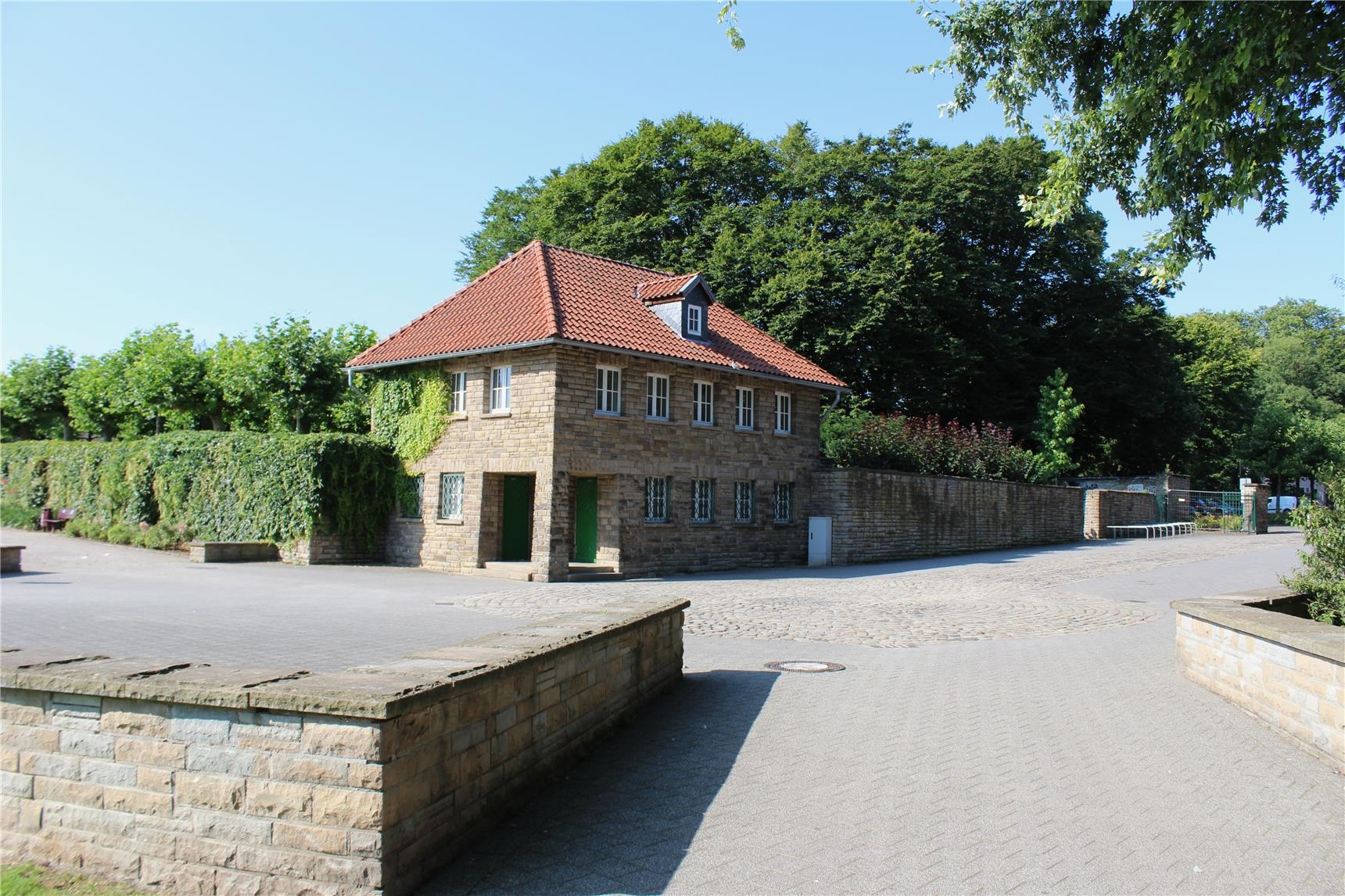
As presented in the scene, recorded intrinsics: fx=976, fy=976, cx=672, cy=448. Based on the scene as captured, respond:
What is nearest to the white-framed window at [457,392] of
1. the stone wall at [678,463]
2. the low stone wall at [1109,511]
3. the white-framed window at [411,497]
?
the white-framed window at [411,497]

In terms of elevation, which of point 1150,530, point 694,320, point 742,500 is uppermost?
point 694,320

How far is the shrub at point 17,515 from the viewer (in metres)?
32.4

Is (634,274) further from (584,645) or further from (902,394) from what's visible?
(584,645)

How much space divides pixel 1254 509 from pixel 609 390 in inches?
1162

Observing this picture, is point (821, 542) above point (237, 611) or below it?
above

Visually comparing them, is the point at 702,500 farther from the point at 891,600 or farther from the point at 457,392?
the point at 891,600

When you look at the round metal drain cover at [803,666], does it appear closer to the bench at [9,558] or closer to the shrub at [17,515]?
the bench at [9,558]

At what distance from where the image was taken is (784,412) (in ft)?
88.0

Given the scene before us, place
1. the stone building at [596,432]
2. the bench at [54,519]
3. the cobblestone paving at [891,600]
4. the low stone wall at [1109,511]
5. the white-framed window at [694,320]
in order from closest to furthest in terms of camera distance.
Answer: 1. the cobblestone paving at [891,600]
2. the stone building at [596,432]
3. the white-framed window at [694,320]
4. the bench at [54,519]
5. the low stone wall at [1109,511]

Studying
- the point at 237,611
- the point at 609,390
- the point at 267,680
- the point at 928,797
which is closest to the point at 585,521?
the point at 609,390

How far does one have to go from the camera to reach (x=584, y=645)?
663 cm

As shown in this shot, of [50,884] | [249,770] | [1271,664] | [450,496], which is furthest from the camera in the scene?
[450,496]

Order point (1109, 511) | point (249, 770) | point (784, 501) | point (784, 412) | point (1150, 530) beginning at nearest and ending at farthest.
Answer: point (249, 770) < point (784, 501) < point (784, 412) < point (1109, 511) < point (1150, 530)

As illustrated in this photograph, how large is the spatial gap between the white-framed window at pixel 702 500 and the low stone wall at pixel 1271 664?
14779mm
